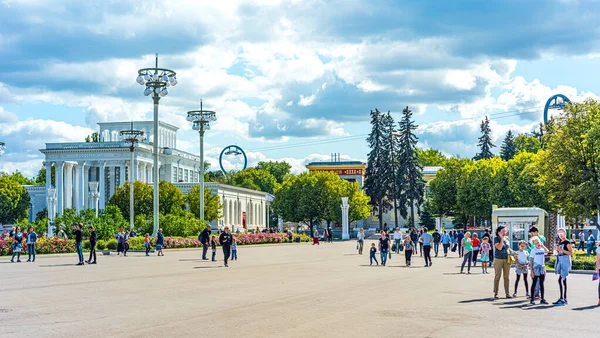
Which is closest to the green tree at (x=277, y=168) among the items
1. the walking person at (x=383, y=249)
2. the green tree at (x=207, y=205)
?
the green tree at (x=207, y=205)

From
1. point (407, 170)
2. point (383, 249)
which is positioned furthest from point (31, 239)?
point (407, 170)

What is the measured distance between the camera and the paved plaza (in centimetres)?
1191

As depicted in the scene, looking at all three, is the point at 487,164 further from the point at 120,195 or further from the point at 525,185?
the point at 120,195

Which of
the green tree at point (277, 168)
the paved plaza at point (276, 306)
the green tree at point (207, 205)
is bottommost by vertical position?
the paved plaza at point (276, 306)

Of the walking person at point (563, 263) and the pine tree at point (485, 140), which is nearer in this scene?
the walking person at point (563, 263)

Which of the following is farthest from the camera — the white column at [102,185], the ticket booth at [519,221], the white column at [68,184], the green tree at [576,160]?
the white column at [68,184]

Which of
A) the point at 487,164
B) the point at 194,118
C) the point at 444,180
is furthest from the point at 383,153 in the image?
the point at 194,118

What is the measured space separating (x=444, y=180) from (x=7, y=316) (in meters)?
72.0

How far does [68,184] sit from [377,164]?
158ft

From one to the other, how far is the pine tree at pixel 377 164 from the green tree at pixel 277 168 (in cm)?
6883

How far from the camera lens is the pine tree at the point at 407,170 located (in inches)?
3733

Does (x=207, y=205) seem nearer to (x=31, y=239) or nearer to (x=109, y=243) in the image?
(x=109, y=243)

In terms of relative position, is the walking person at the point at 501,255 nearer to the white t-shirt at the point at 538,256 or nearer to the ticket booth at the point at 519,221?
the white t-shirt at the point at 538,256

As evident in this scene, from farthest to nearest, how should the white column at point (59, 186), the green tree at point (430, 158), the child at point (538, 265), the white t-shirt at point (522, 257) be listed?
1. the green tree at point (430, 158)
2. the white column at point (59, 186)
3. the white t-shirt at point (522, 257)
4. the child at point (538, 265)
